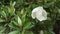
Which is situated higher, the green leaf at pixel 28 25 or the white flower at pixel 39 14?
the white flower at pixel 39 14

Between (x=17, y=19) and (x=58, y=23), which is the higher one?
(x=17, y=19)

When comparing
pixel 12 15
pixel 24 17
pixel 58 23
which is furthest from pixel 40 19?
pixel 58 23

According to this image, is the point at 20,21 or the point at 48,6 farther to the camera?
the point at 48,6

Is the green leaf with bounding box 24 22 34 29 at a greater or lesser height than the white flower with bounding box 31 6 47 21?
lesser

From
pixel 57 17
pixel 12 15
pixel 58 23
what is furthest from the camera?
pixel 58 23

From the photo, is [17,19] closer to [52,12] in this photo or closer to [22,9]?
[22,9]

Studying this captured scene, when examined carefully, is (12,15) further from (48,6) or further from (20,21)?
(48,6)

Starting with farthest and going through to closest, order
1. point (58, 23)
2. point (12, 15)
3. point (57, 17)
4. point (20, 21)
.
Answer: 1. point (58, 23)
2. point (57, 17)
3. point (12, 15)
4. point (20, 21)
